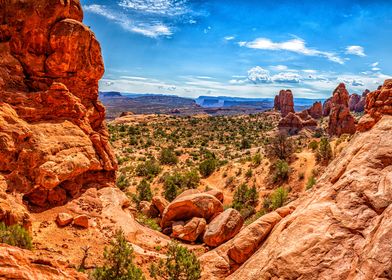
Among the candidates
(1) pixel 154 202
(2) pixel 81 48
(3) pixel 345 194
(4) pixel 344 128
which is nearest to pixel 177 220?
(1) pixel 154 202

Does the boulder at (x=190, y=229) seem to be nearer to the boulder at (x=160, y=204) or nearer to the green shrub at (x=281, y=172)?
the boulder at (x=160, y=204)

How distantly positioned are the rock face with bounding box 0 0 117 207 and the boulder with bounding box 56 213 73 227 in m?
1.38

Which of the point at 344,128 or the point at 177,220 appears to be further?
the point at 344,128

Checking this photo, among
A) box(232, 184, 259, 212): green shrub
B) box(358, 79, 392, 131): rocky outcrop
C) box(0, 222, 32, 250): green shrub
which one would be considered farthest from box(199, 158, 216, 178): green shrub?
box(0, 222, 32, 250): green shrub

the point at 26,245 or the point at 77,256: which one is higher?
the point at 26,245

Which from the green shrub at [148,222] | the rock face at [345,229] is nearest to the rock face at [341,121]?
the green shrub at [148,222]

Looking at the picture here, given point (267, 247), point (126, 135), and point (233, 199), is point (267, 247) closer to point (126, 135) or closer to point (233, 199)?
point (233, 199)

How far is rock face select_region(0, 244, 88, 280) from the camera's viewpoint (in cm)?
627

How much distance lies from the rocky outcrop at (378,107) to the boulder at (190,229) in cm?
1200

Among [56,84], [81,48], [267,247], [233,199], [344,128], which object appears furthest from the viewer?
[344,128]

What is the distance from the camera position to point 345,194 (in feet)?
29.6

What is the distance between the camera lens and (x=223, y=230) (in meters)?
17.9

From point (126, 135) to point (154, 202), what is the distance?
169 feet

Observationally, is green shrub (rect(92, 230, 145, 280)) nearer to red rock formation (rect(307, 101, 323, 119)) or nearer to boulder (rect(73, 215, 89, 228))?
boulder (rect(73, 215, 89, 228))
